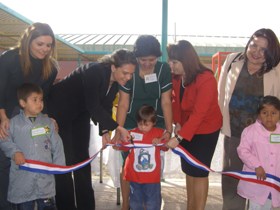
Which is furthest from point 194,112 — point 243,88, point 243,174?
point 243,174

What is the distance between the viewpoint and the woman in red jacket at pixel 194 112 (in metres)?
2.72

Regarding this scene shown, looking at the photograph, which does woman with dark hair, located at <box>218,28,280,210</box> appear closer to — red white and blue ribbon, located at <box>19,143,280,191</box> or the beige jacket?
the beige jacket

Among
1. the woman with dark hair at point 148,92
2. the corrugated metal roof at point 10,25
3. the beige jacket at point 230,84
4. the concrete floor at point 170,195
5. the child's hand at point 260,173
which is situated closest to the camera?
the child's hand at point 260,173

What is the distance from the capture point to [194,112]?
108 inches

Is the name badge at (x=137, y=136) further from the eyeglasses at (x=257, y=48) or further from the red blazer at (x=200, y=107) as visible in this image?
the eyeglasses at (x=257, y=48)

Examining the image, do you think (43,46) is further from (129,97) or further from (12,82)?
(129,97)

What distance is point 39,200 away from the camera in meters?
2.66

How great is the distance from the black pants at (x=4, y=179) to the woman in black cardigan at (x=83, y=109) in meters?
0.47

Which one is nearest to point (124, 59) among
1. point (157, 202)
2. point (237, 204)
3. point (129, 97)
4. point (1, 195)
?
point (129, 97)

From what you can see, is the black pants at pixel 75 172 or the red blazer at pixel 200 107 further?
the black pants at pixel 75 172

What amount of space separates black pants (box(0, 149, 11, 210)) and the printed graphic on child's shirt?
3.59 feet

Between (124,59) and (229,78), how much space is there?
104cm

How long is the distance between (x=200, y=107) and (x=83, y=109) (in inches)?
42.2

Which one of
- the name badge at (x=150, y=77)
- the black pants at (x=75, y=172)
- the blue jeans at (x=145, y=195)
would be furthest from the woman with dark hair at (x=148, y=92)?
the blue jeans at (x=145, y=195)
